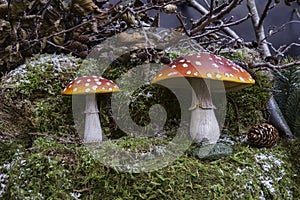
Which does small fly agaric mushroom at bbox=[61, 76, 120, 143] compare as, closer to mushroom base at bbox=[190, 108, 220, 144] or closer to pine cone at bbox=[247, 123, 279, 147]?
mushroom base at bbox=[190, 108, 220, 144]

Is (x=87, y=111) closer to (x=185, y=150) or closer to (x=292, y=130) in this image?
(x=185, y=150)

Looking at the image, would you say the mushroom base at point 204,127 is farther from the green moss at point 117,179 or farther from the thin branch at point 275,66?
the thin branch at point 275,66

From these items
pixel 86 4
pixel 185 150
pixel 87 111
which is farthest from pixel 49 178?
pixel 86 4

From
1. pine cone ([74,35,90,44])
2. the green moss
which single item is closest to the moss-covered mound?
the green moss

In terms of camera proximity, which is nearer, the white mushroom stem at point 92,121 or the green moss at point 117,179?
the green moss at point 117,179

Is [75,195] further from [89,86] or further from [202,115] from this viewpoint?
[202,115]

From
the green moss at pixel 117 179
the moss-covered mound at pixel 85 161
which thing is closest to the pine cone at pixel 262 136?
the moss-covered mound at pixel 85 161

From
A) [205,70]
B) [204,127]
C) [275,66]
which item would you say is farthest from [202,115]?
[275,66]

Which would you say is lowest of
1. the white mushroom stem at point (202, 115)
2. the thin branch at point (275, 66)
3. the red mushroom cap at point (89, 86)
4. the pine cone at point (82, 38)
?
the white mushroom stem at point (202, 115)
